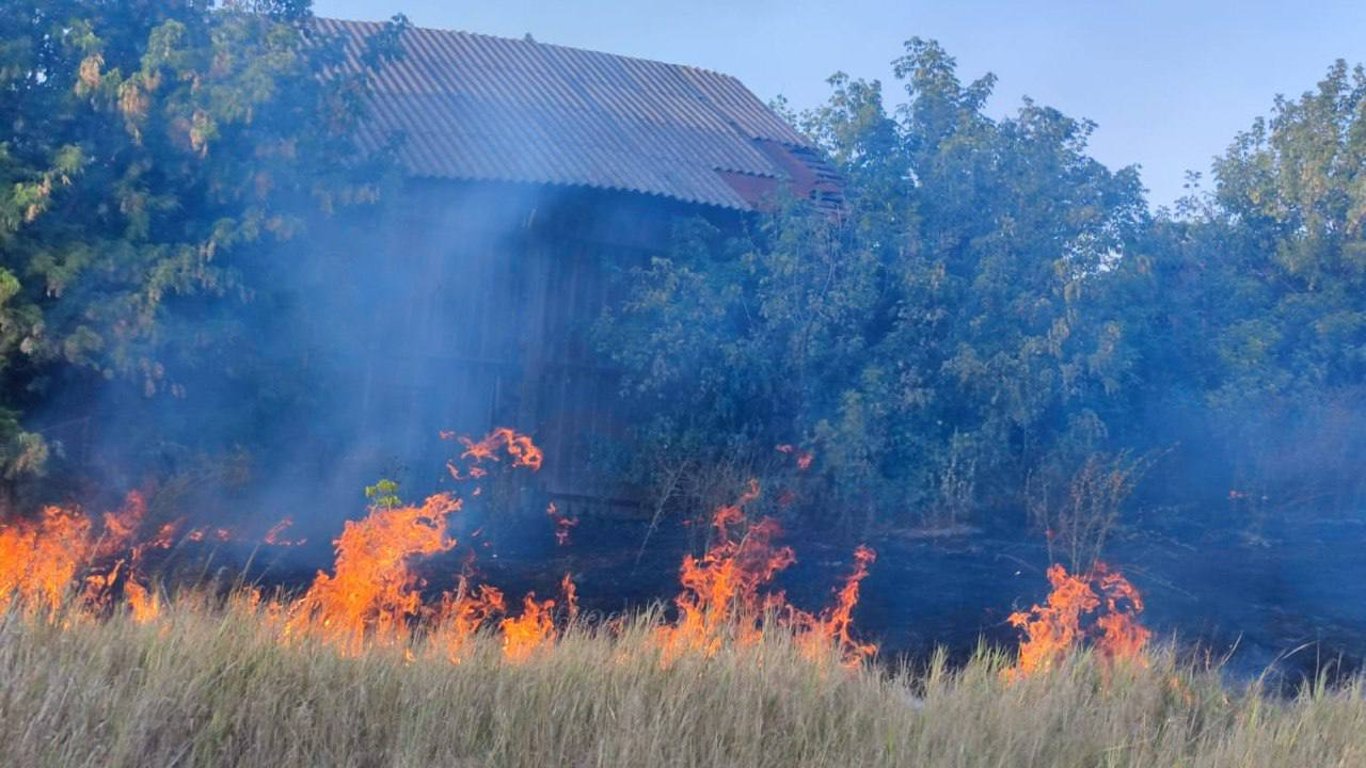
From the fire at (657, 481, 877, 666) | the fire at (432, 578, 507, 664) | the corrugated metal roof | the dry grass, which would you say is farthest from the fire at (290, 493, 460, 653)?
the corrugated metal roof

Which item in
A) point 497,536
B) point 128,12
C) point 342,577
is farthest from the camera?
point 497,536

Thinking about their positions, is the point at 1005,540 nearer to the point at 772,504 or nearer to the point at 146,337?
the point at 772,504

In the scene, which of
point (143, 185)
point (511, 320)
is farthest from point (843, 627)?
point (143, 185)

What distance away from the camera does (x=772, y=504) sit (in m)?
11.2

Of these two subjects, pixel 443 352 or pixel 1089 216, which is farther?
pixel 443 352

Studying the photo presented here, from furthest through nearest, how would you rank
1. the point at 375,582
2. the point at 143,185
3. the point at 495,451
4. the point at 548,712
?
the point at 495,451
the point at 143,185
the point at 375,582
the point at 548,712

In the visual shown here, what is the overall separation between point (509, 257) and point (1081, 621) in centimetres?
631

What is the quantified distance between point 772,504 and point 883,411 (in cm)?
118

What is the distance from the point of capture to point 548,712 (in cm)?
545

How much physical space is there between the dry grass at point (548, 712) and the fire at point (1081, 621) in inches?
27.2

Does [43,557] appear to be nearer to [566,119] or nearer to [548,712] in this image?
[548,712]

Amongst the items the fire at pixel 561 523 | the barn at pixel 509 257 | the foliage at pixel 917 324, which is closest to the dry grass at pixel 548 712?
the fire at pixel 561 523

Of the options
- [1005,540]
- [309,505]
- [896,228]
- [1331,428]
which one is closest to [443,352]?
[309,505]

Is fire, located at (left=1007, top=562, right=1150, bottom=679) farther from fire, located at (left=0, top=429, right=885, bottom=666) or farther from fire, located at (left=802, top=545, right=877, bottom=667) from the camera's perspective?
fire, located at (left=802, top=545, right=877, bottom=667)
